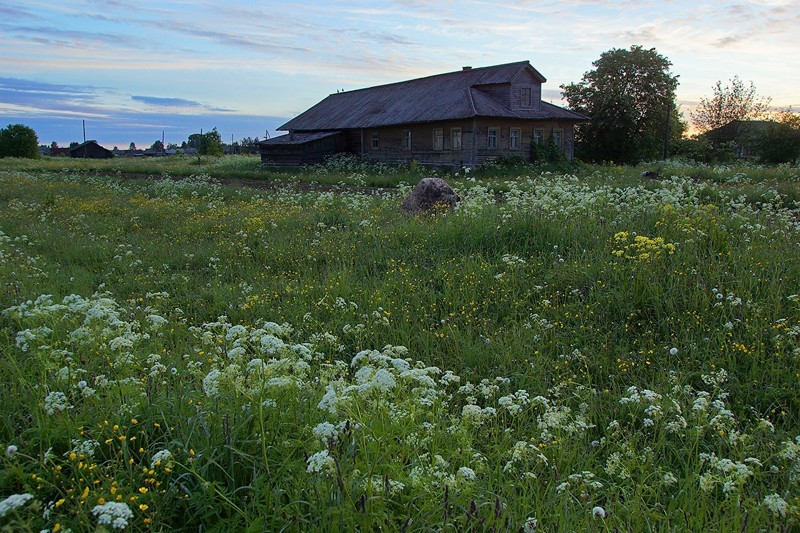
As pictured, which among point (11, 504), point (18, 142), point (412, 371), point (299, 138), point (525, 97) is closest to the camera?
point (11, 504)

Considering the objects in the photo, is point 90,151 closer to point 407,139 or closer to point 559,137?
point 407,139

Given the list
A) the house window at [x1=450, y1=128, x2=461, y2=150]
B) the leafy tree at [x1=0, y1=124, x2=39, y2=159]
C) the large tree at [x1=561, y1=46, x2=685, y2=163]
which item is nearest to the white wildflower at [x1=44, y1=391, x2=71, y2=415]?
the house window at [x1=450, y1=128, x2=461, y2=150]

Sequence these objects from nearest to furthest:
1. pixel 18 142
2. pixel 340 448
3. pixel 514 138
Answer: pixel 340 448, pixel 514 138, pixel 18 142

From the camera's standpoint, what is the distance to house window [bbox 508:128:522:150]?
31516 mm

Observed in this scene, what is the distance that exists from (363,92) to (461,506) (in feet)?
139

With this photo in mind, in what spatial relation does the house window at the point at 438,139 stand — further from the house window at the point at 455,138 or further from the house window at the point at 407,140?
the house window at the point at 407,140

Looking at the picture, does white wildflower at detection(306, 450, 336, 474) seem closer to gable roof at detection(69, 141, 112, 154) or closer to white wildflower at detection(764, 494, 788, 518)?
white wildflower at detection(764, 494, 788, 518)

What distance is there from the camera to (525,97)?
3194cm

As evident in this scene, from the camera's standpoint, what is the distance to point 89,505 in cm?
228

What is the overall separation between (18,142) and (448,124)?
2219 inches

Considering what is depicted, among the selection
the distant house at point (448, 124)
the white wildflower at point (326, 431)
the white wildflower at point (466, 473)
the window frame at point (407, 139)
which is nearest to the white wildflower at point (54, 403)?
the white wildflower at point (326, 431)

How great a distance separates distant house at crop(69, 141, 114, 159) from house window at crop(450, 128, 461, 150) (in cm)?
6662

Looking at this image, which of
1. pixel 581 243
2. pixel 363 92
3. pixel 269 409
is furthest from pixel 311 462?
pixel 363 92

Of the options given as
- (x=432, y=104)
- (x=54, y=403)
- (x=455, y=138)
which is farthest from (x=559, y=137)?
(x=54, y=403)
